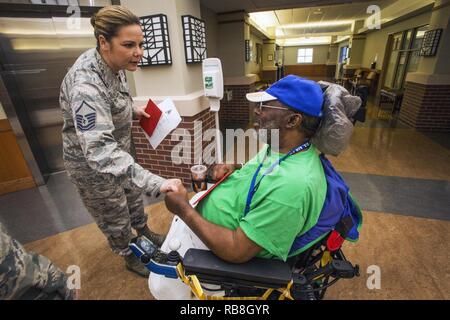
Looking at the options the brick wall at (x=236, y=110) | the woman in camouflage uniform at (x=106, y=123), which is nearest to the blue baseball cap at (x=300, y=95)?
the woman in camouflage uniform at (x=106, y=123)

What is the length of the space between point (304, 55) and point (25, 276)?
847 inches

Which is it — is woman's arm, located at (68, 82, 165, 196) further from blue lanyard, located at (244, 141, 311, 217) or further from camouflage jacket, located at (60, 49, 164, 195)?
blue lanyard, located at (244, 141, 311, 217)

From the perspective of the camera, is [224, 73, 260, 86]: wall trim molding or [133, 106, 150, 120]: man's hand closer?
[133, 106, 150, 120]: man's hand

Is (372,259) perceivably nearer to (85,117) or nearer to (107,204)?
(107,204)

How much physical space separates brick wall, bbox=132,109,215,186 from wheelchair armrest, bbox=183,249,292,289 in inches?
76.2

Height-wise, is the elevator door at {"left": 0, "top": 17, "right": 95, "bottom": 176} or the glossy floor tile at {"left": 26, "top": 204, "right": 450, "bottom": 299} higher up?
the elevator door at {"left": 0, "top": 17, "right": 95, "bottom": 176}

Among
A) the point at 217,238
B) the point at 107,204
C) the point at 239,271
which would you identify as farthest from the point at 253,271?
the point at 107,204

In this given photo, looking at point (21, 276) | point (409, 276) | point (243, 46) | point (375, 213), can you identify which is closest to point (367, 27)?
point (243, 46)

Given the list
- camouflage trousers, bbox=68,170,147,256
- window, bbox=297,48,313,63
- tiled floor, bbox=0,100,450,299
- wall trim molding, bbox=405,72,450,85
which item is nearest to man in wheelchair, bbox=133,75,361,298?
camouflage trousers, bbox=68,170,147,256

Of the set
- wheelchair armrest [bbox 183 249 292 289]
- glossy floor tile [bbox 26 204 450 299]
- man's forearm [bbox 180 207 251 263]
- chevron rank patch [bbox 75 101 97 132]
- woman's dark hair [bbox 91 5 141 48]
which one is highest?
woman's dark hair [bbox 91 5 141 48]

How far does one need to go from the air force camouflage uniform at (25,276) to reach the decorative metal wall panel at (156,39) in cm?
223

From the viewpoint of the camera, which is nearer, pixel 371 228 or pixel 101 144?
pixel 101 144

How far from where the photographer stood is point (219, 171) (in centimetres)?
151

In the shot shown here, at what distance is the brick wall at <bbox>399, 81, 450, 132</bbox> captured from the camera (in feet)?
14.8
